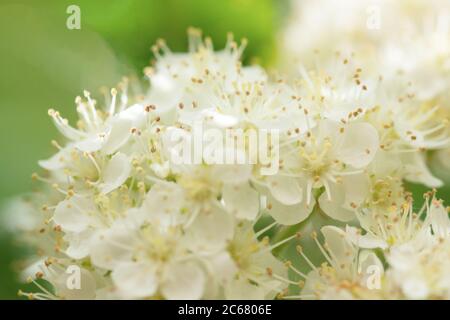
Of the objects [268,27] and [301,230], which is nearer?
[301,230]

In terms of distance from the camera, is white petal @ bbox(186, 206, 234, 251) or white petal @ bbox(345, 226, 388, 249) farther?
white petal @ bbox(345, 226, 388, 249)

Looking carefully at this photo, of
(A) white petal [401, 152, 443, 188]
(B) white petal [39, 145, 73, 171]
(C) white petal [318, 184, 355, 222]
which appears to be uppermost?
(B) white petal [39, 145, 73, 171]

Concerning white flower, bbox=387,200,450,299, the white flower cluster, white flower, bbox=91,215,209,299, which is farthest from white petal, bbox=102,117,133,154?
white flower, bbox=387,200,450,299

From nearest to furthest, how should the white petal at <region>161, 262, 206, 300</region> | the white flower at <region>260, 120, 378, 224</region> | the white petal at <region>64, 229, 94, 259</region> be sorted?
the white petal at <region>161, 262, 206, 300</region> < the white petal at <region>64, 229, 94, 259</region> < the white flower at <region>260, 120, 378, 224</region>

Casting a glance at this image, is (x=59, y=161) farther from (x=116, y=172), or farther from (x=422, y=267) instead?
(x=422, y=267)

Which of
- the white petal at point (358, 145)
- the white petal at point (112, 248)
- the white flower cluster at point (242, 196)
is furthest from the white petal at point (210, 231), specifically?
the white petal at point (358, 145)

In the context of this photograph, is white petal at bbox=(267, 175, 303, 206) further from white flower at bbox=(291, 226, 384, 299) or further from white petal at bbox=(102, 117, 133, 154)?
white petal at bbox=(102, 117, 133, 154)
